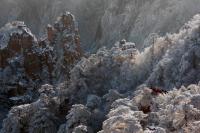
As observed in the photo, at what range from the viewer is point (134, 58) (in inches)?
2975

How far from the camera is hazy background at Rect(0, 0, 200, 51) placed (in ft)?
463

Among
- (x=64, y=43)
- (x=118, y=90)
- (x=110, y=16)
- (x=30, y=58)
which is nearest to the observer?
(x=118, y=90)

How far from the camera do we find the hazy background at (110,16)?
14125 centimetres

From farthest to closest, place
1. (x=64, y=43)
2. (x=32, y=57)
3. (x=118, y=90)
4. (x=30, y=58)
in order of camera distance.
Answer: (x=64, y=43) < (x=32, y=57) < (x=30, y=58) < (x=118, y=90)

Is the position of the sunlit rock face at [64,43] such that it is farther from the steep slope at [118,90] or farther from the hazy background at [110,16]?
the steep slope at [118,90]

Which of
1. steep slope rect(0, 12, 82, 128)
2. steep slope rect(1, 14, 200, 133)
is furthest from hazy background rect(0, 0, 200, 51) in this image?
steep slope rect(1, 14, 200, 133)

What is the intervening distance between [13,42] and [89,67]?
3374 cm

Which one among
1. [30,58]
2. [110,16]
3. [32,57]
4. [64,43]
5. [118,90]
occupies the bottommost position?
[118,90]

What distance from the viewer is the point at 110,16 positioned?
169375 millimetres

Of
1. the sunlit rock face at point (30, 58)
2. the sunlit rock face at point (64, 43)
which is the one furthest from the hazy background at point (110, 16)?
the sunlit rock face at point (30, 58)

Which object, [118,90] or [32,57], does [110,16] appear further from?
[118,90]

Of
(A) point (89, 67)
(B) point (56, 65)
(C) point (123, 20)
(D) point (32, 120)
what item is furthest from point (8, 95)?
(C) point (123, 20)

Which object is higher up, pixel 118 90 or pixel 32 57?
pixel 32 57

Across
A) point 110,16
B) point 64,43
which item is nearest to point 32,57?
point 64,43
